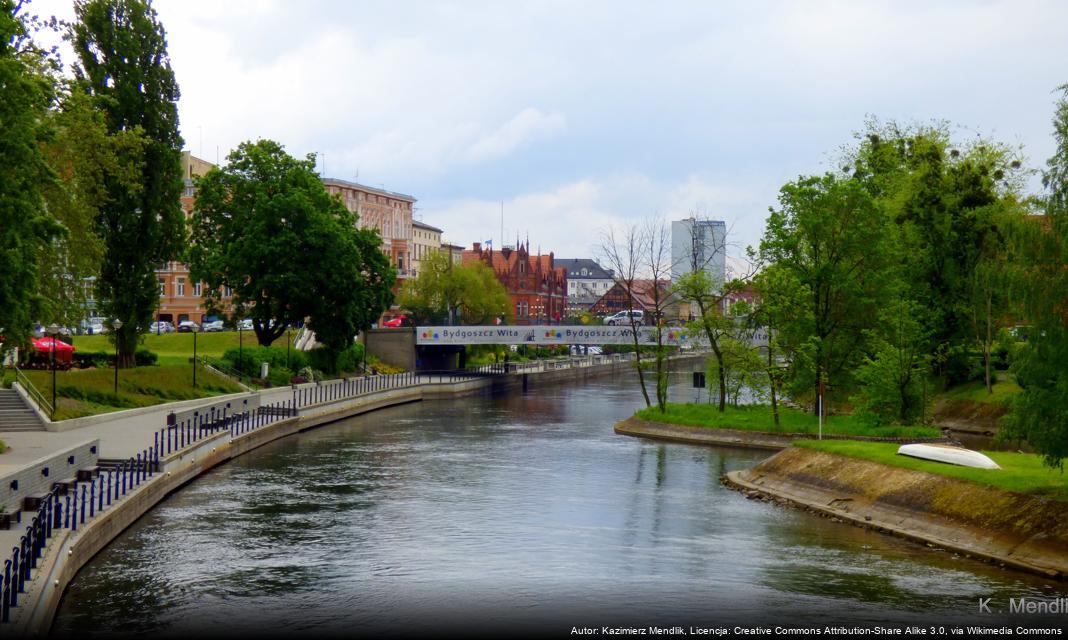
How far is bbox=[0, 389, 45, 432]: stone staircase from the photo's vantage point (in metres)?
50.2

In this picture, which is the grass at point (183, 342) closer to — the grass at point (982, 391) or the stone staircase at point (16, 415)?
the stone staircase at point (16, 415)

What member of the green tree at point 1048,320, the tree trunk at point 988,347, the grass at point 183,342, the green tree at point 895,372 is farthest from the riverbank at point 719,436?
the grass at point 183,342

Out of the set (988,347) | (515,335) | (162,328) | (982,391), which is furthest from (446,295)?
(988,347)

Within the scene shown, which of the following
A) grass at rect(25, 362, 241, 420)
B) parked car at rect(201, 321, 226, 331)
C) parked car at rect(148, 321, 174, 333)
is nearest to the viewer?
grass at rect(25, 362, 241, 420)

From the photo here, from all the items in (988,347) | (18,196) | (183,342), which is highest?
(18,196)

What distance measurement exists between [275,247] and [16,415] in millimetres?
36151

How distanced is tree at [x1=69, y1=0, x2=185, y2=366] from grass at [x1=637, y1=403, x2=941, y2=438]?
3268 cm

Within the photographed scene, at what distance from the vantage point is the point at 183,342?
99.5 meters

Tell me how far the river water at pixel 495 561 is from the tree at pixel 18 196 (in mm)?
8212

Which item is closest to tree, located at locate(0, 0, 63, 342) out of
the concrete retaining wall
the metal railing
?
the concrete retaining wall

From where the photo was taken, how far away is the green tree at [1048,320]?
30047 millimetres

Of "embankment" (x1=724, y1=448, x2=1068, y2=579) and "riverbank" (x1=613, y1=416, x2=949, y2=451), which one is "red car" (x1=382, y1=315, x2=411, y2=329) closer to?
"riverbank" (x1=613, y1=416, x2=949, y2=451)

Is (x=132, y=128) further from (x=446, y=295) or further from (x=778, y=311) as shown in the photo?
(x=446, y=295)

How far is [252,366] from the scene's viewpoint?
85.7 meters
